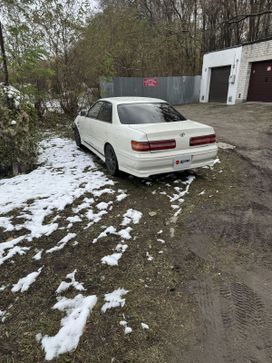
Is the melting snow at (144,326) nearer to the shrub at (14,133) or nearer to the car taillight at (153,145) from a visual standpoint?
the car taillight at (153,145)

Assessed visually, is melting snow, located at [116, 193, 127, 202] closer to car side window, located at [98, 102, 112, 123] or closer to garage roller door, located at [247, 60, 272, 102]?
car side window, located at [98, 102, 112, 123]

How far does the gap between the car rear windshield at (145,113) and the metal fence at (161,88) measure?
8.90m

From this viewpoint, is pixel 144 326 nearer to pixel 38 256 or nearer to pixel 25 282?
pixel 25 282

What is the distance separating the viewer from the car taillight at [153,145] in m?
3.87

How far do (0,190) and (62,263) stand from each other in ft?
8.57

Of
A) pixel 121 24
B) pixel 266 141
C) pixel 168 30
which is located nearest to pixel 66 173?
pixel 266 141

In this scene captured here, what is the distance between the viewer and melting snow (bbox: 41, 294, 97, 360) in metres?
1.81

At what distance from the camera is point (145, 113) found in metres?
4.67

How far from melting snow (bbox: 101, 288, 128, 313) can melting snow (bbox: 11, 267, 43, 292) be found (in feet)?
2.51

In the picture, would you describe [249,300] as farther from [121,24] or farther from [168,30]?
[168,30]

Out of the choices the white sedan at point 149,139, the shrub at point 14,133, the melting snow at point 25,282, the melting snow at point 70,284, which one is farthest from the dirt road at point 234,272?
the shrub at point 14,133

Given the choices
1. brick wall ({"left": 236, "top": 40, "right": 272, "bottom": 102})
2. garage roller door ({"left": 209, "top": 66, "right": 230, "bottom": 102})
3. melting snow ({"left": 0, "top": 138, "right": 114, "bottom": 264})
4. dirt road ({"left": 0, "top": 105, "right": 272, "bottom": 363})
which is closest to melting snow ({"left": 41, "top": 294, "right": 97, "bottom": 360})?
dirt road ({"left": 0, "top": 105, "right": 272, "bottom": 363})

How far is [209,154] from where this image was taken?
14.4 feet

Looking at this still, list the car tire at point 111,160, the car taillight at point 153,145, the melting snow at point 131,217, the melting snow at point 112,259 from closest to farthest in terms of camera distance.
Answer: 1. the melting snow at point 112,259
2. the melting snow at point 131,217
3. the car taillight at point 153,145
4. the car tire at point 111,160
